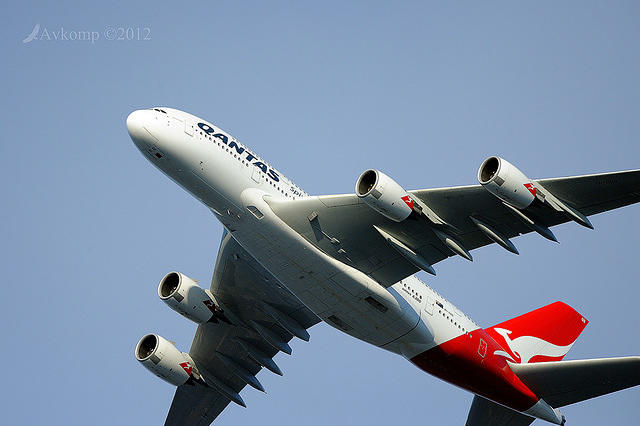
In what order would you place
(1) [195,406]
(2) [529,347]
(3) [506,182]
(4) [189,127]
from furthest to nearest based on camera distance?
(1) [195,406], (2) [529,347], (4) [189,127], (3) [506,182]

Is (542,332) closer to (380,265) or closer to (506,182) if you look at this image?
(380,265)

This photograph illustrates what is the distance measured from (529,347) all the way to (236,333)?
1326 centimetres

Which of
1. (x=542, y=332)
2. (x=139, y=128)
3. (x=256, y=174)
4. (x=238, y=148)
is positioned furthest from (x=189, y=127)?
(x=542, y=332)

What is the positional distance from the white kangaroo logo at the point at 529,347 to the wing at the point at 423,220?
304 inches

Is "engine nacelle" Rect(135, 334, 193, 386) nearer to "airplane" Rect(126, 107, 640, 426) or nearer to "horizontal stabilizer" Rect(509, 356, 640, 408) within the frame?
"airplane" Rect(126, 107, 640, 426)

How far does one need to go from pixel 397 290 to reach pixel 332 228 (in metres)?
4.20

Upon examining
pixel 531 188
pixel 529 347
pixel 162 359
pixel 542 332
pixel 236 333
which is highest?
pixel 531 188

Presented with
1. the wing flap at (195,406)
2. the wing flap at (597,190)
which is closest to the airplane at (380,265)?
the wing flap at (597,190)

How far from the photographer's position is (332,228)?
1248 inches

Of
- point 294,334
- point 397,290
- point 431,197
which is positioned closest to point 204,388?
point 294,334

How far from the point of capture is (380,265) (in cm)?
3262

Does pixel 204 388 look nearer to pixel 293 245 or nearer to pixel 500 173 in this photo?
pixel 293 245

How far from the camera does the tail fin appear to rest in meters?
37.8

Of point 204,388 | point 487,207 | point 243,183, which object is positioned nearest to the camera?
point 487,207
